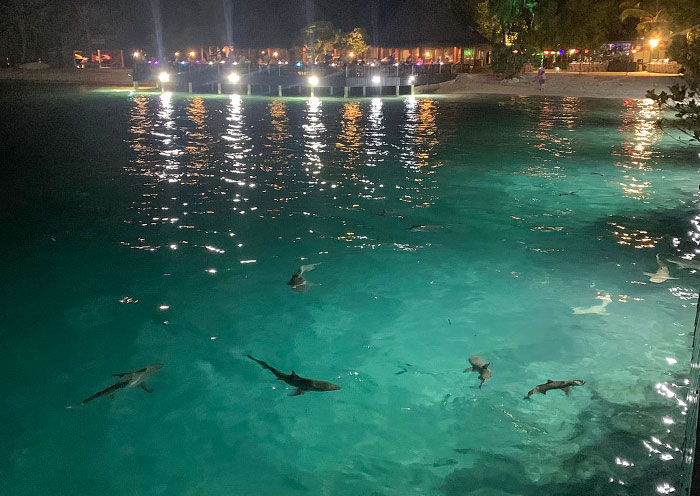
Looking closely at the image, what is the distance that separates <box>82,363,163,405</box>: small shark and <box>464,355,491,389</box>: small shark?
154 inches

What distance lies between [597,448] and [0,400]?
6.64 meters

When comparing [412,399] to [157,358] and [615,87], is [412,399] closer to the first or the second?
[157,358]

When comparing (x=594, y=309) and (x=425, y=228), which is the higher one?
(x=425, y=228)

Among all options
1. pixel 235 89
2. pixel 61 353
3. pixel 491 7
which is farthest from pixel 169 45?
pixel 61 353

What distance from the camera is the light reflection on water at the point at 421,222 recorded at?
20.3 feet

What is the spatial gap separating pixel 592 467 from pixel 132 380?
5.18 meters

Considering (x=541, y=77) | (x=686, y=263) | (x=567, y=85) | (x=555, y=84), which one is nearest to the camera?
(x=686, y=263)

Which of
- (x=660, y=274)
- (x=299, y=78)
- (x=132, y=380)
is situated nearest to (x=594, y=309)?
(x=660, y=274)

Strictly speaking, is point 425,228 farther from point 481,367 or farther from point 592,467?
point 592,467

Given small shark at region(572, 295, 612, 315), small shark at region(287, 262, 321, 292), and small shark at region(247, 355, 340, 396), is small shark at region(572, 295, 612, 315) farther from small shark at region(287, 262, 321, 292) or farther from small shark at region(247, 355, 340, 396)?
small shark at region(287, 262, 321, 292)

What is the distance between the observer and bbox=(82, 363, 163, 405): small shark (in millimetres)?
6885

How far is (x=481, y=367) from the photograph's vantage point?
746 centimetres

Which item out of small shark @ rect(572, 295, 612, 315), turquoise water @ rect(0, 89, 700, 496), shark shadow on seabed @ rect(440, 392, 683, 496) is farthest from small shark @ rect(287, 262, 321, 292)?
shark shadow on seabed @ rect(440, 392, 683, 496)

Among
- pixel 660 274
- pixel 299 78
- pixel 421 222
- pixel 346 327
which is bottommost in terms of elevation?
pixel 346 327
